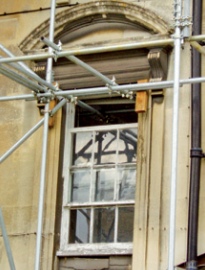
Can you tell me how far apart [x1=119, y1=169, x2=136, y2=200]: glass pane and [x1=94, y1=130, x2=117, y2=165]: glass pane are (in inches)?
9.3

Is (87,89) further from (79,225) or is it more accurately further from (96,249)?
(96,249)

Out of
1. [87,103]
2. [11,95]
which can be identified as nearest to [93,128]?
[87,103]

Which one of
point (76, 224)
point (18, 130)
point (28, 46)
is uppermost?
point (28, 46)

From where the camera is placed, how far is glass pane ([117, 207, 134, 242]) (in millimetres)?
13125

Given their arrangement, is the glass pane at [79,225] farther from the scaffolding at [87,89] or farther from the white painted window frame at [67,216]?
the scaffolding at [87,89]

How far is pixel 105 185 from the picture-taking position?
13.5 meters

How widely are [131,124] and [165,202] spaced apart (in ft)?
4.04

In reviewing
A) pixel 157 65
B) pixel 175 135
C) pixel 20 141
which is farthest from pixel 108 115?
pixel 175 135

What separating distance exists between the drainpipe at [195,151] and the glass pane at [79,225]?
1537 mm

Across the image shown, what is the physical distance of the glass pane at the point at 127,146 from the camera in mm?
13492

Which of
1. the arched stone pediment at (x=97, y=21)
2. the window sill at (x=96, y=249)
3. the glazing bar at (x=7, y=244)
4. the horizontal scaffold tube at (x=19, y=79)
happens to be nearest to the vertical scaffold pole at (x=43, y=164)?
the horizontal scaffold tube at (x=19, y=79)

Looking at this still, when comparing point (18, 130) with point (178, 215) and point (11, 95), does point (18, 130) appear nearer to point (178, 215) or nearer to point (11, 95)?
point (11, 95)

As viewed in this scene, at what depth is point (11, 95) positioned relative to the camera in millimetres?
14102

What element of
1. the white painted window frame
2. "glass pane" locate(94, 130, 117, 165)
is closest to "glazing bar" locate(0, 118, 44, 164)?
the white painted window frame
